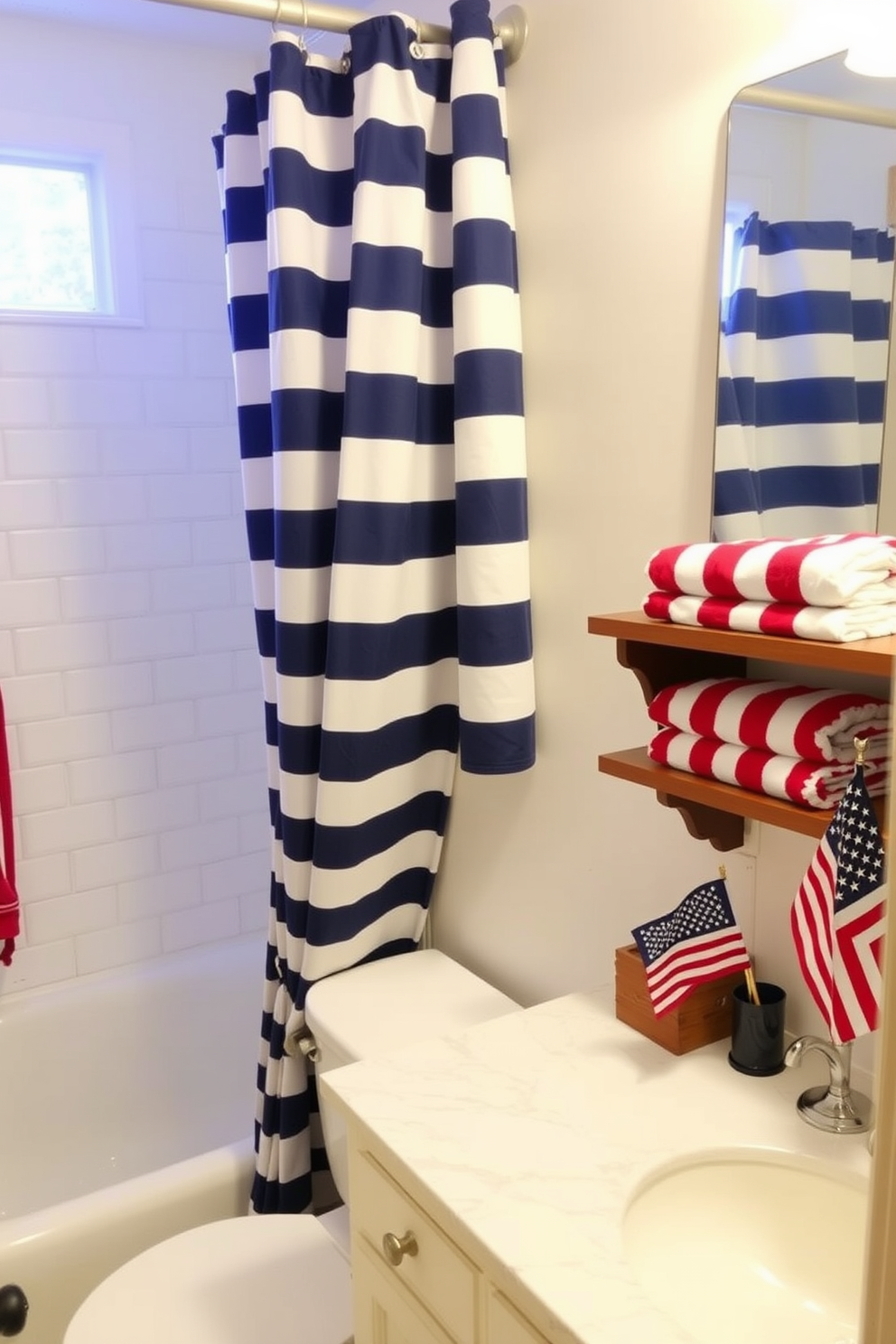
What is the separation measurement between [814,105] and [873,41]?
79 millimetres

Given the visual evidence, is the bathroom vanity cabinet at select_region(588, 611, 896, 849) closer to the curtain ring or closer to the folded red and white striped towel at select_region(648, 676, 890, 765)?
the folded red and white striped towel at select_region(648, 676, 890, 765)

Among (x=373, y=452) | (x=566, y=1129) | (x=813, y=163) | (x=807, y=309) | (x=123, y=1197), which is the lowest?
(x=123, y=1197)

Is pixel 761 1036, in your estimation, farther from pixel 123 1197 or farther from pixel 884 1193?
pixel 123 1197

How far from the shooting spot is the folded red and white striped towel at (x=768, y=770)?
109cm

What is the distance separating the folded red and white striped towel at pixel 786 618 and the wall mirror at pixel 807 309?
0.16 metres

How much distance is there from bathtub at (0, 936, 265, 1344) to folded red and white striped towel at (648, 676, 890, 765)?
151 centimetres

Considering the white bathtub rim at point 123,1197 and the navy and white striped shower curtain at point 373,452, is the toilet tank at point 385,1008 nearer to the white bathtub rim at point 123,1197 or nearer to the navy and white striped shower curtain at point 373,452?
the navy and white striped shower curtain at point 373,452

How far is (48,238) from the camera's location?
2.45 metres

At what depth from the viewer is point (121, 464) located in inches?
98.0

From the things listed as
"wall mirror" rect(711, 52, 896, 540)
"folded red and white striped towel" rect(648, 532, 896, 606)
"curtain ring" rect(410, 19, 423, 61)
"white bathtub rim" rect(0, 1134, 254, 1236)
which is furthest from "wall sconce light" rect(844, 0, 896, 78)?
"white bathtub rim" rect(0, 1134, 254, 1236)

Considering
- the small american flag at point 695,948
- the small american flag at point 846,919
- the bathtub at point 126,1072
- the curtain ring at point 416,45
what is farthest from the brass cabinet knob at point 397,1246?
the curtain ring at point 416,45

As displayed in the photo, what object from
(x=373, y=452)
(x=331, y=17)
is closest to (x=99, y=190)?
(x=331, y=17)

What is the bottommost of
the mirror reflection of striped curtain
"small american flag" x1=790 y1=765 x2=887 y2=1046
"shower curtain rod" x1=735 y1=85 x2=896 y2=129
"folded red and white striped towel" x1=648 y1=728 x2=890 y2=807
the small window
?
"small american flag" x1=790 y1=765 x2=887 y2=1046

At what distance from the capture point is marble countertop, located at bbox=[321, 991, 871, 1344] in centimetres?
95
